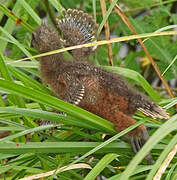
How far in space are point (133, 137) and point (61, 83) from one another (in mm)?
299

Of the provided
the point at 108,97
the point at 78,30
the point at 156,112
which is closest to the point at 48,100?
the point at 108,97

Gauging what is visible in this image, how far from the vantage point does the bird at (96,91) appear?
52.4 inches

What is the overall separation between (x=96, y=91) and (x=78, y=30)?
Answer: 0.34 meters

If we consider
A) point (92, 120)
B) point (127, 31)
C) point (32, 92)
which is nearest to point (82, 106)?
point (92, 120)

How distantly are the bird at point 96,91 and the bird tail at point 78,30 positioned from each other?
0.28 ft

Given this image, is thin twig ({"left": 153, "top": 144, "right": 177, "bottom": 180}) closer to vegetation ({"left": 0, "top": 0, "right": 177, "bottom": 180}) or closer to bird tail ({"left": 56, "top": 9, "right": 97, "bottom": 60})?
vegetation ({"left": 0, "top": 0, "right": 177, "bottom": 180})

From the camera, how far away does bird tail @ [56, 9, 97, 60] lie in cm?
160

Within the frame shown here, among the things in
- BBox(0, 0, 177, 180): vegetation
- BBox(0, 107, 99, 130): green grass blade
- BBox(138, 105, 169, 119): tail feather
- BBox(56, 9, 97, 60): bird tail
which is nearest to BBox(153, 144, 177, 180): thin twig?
BBox(0, 0, 177, 180): vegetation

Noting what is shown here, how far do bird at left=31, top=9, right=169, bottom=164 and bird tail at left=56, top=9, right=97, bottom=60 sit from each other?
9 cm

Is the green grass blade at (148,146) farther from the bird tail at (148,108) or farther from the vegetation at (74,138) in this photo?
the bird tail at (148,108)

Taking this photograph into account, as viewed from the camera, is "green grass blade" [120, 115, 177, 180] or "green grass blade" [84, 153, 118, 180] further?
"green grass blade" [84, 153, 118, 180]

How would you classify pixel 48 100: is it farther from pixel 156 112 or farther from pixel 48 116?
pixel 156 112

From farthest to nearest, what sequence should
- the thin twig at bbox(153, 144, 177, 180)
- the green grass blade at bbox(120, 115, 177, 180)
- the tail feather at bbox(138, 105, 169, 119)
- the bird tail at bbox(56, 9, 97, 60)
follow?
1. the bird tail at bbox(56, 9, 97, 60)
2. the tail feather at bbox(138, 105, 169, 119)
3. the thin twig at bbox(153, 144, 177, 180)
4. the green grass blade at bbox(120, 115, 177, 180)

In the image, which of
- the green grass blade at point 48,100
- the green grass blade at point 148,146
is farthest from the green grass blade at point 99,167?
the green grass blade at point 148,146
